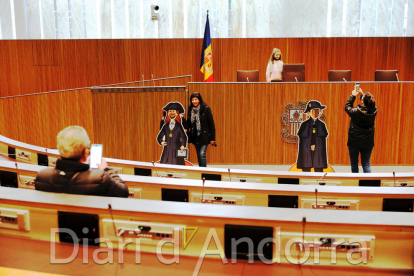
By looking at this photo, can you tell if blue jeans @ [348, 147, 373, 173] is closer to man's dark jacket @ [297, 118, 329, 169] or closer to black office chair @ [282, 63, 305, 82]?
man's dark jacket @ [297, 118, 329, 169]

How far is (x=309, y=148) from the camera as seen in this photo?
4.73 meters

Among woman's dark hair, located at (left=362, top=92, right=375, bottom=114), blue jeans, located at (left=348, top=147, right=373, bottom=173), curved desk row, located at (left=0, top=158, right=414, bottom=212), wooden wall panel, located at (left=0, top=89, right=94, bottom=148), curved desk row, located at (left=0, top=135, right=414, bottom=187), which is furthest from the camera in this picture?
wooden wall panel, located at (left=0, top=89, right=94, bottom=148)

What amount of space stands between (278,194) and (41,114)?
5.28m

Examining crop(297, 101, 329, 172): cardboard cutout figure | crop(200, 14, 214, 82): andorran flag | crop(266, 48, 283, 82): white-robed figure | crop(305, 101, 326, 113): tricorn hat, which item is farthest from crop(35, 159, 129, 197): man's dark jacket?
crop(200, 14, 214, 82): andorran flag

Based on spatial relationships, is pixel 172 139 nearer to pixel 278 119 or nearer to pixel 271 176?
pixel 278 119

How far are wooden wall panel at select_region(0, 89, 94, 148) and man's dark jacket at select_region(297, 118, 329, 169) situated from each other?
133 inches

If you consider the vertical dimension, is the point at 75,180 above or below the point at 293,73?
below

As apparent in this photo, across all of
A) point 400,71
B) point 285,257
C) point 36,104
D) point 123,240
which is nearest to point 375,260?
point 285,257

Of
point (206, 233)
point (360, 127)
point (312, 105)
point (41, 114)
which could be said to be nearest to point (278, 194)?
point (206, 233)

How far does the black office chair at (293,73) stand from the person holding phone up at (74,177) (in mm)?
5224

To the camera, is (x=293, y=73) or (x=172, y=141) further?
(x=293, y=73)

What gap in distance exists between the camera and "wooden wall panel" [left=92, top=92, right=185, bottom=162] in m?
5.07

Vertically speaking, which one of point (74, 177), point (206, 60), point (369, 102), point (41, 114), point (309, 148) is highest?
point (206, 60)

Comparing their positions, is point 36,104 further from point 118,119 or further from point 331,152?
point 331,152
